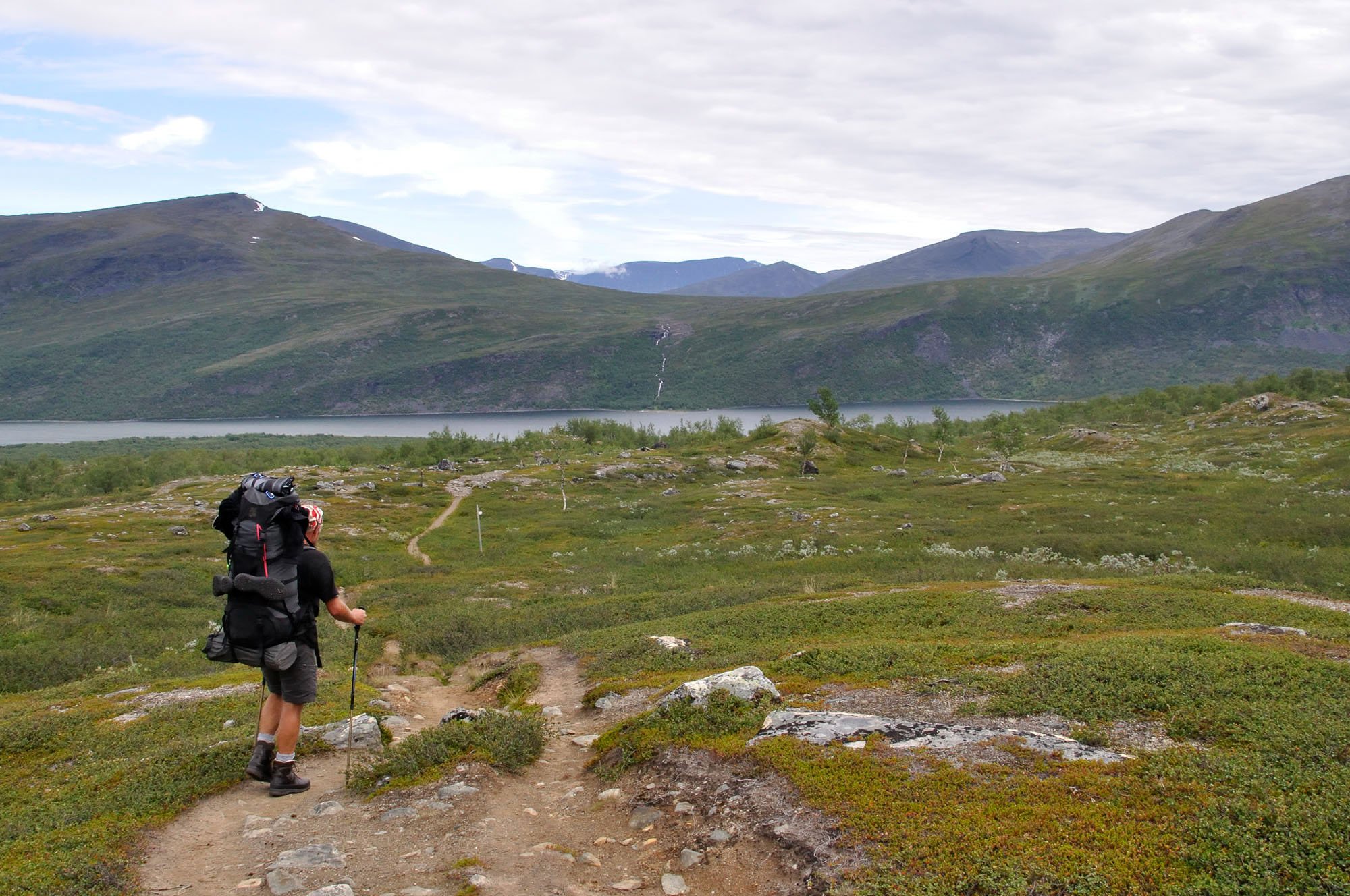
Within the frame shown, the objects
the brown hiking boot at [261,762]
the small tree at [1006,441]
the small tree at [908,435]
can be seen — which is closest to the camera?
the brown hiking boot at [261,762]

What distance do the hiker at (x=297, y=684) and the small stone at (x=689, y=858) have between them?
519 cm

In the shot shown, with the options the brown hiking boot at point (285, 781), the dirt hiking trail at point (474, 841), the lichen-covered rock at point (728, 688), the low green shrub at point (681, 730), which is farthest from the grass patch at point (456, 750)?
the lichen-covered rock at point (728, 688)

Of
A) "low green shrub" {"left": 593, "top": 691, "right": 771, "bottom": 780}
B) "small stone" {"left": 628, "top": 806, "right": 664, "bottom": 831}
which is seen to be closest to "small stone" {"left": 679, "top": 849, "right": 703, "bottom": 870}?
"small stone" {"left": 628, "top": 806, "right": 664, "bottom": 831}

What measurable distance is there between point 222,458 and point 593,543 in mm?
84455

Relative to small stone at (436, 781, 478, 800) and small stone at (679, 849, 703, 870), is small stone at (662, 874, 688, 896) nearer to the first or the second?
small stone at (679, 849, 703, 870)

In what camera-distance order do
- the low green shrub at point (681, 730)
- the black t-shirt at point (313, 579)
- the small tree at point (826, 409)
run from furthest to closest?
the small tree at point (826, 409) < the low green shrub at point (681, 730) < the black t-shirt at point (313, 579)

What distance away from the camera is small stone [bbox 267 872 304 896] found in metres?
7.93

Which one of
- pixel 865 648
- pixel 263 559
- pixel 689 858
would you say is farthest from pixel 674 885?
pixel 865 648

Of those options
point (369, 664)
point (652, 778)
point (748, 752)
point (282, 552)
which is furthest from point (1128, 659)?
point (369, 664)

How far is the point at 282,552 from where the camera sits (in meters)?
10.4

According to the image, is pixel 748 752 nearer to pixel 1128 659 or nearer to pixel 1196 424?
pixel 1128 659

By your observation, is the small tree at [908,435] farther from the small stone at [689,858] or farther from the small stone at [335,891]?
the small stone at [335,891]

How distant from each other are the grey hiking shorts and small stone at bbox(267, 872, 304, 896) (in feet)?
8.72

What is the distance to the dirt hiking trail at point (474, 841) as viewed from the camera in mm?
8070
